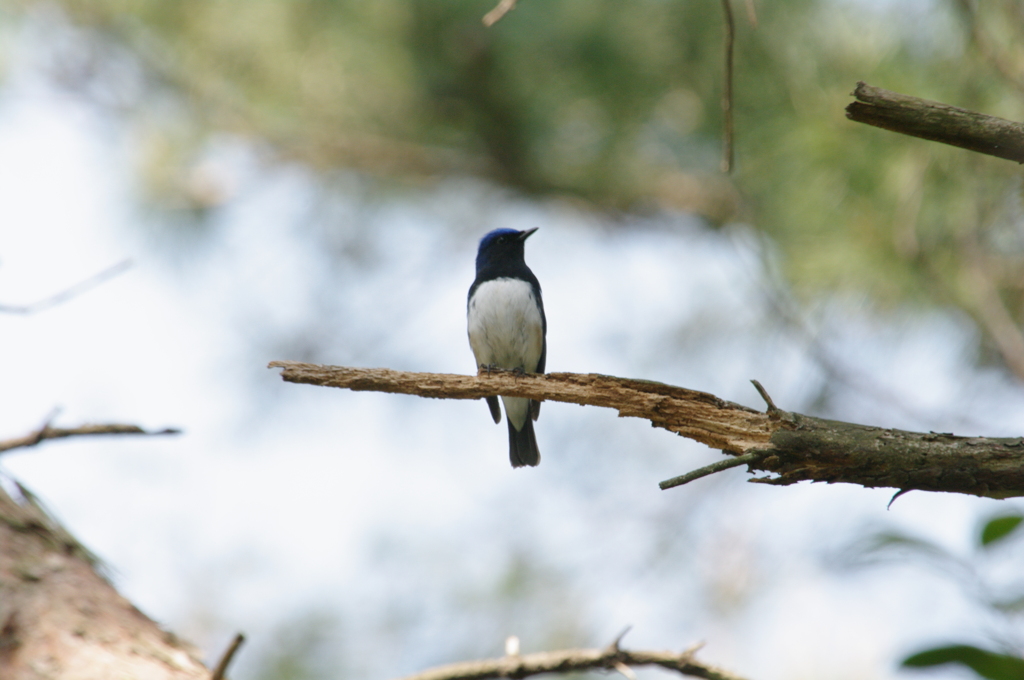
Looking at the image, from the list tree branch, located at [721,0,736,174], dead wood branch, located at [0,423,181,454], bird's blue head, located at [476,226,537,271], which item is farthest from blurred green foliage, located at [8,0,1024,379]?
dead wood branch, located at [0,423,181,454]

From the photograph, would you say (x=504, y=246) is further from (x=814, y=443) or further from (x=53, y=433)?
(x=814, y=443)

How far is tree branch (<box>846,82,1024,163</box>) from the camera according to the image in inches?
78.4

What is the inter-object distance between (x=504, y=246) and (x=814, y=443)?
11.6 ft

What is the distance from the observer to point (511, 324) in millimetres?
4852

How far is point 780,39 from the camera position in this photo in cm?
554

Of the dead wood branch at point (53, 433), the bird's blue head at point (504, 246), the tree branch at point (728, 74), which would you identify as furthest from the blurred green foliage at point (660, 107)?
the dead wood branch at point (53, 433)

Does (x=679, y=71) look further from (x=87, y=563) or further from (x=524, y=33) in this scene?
(x=87, y=563)

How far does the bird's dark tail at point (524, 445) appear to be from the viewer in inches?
A: 204

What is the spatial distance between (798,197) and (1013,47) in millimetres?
1488

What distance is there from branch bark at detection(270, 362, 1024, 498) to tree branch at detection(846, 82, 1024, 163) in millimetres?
708

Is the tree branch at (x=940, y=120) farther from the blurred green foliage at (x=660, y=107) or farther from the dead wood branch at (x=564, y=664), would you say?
the blurred green foliage at (x=660, y=107)

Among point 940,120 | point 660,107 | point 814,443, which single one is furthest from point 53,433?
point 660,107

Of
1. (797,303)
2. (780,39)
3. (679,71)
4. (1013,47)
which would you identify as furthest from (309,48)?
(1013,47)

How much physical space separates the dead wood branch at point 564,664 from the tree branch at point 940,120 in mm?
1708
